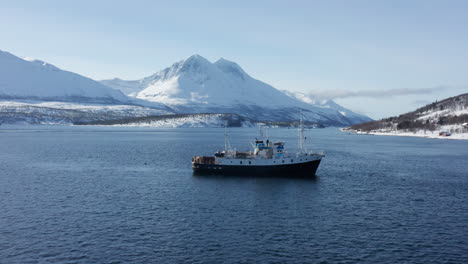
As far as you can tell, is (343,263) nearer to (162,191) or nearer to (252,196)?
(252,196)

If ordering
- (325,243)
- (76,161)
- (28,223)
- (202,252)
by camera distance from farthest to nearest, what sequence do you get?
(76,161) < (28,223) < (325,243) < (202,252)

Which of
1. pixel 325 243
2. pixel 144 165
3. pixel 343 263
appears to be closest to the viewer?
pixel 343 263

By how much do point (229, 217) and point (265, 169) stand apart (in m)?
37.7

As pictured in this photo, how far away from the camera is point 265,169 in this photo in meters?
92.6

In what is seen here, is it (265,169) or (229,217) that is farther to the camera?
(265,169)

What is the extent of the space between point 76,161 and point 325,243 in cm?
9414

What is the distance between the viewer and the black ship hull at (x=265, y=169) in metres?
92.6

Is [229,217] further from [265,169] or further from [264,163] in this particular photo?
[264,163]

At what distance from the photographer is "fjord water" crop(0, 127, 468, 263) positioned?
41906mm

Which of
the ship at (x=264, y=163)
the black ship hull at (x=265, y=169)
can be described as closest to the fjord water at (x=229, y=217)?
the black ship hull at (x=265, y=169)

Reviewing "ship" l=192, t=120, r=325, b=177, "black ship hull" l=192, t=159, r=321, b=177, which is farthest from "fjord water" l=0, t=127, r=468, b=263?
"ship" l=192, t=120, r=325, b=177

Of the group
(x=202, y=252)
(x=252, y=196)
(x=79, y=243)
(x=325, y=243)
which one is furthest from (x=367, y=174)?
(x=79, y=243)

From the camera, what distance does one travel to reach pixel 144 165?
111750mm

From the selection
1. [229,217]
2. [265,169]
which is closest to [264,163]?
[265,169]
